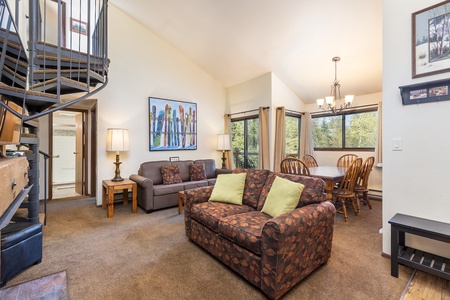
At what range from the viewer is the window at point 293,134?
205 inches

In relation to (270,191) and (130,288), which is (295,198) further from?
(130,288)

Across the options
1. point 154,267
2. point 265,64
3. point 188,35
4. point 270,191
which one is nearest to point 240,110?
point 265,64

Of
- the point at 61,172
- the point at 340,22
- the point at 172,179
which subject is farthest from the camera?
the point at 61,172

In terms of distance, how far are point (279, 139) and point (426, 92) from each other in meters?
2.76

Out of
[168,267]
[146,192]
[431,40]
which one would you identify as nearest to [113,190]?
[146,192]

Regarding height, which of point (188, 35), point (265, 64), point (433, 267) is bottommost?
point (433, 267)

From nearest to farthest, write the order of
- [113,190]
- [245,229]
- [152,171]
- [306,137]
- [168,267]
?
[245,229]
[168,267]
[113,190]
[152,171]
[306,137]

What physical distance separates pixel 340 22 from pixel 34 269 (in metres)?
4.72

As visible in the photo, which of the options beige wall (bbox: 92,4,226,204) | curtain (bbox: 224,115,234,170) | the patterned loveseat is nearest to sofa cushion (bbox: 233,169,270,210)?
the patterned loveseat

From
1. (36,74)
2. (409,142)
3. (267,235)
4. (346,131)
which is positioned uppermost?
(36,74)

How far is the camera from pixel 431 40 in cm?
194

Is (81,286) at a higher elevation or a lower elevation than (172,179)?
lower

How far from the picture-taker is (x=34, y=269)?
2033 millimetres

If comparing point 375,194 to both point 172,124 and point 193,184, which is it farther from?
point 172,124
